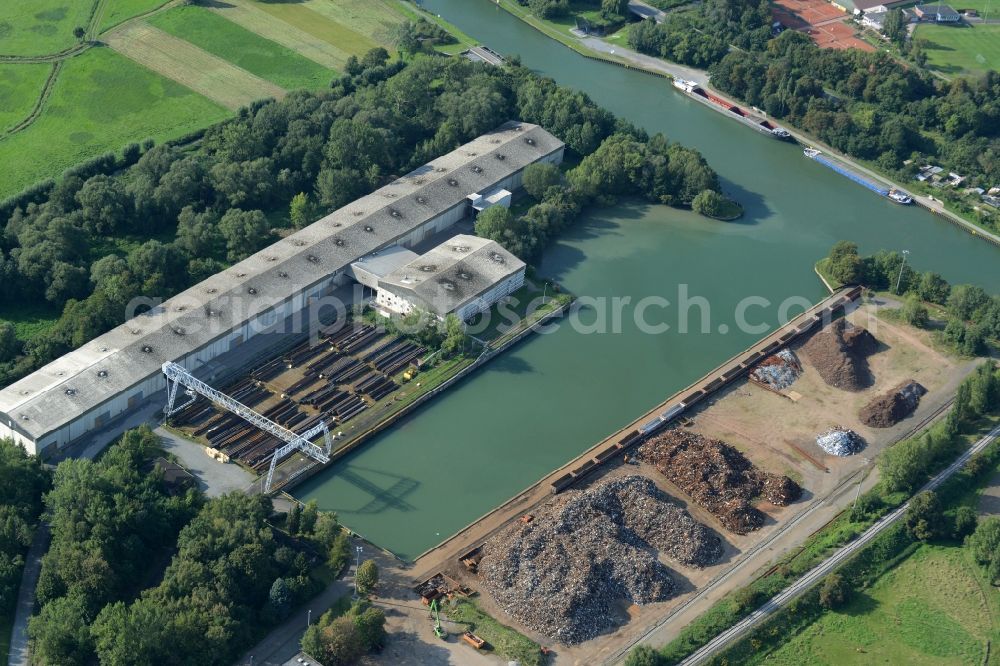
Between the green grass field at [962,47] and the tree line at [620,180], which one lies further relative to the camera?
the green grass field at [962,47]

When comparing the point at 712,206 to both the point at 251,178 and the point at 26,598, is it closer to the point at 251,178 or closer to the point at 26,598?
the point at 251,178

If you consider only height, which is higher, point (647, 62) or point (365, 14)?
point (647, 62)

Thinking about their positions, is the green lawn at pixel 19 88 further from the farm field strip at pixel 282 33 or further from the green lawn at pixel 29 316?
the green lawn at pixel 29 316

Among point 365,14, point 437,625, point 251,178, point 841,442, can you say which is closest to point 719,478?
point 841,442

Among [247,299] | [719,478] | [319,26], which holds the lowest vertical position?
[719,478]

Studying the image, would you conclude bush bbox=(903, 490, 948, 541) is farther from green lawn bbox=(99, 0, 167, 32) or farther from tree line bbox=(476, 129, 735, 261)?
green lawn bbox=(99, 0, 167, 32)

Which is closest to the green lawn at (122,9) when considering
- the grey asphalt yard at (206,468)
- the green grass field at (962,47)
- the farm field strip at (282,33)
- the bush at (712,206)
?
the farm field strip at (282,33)
